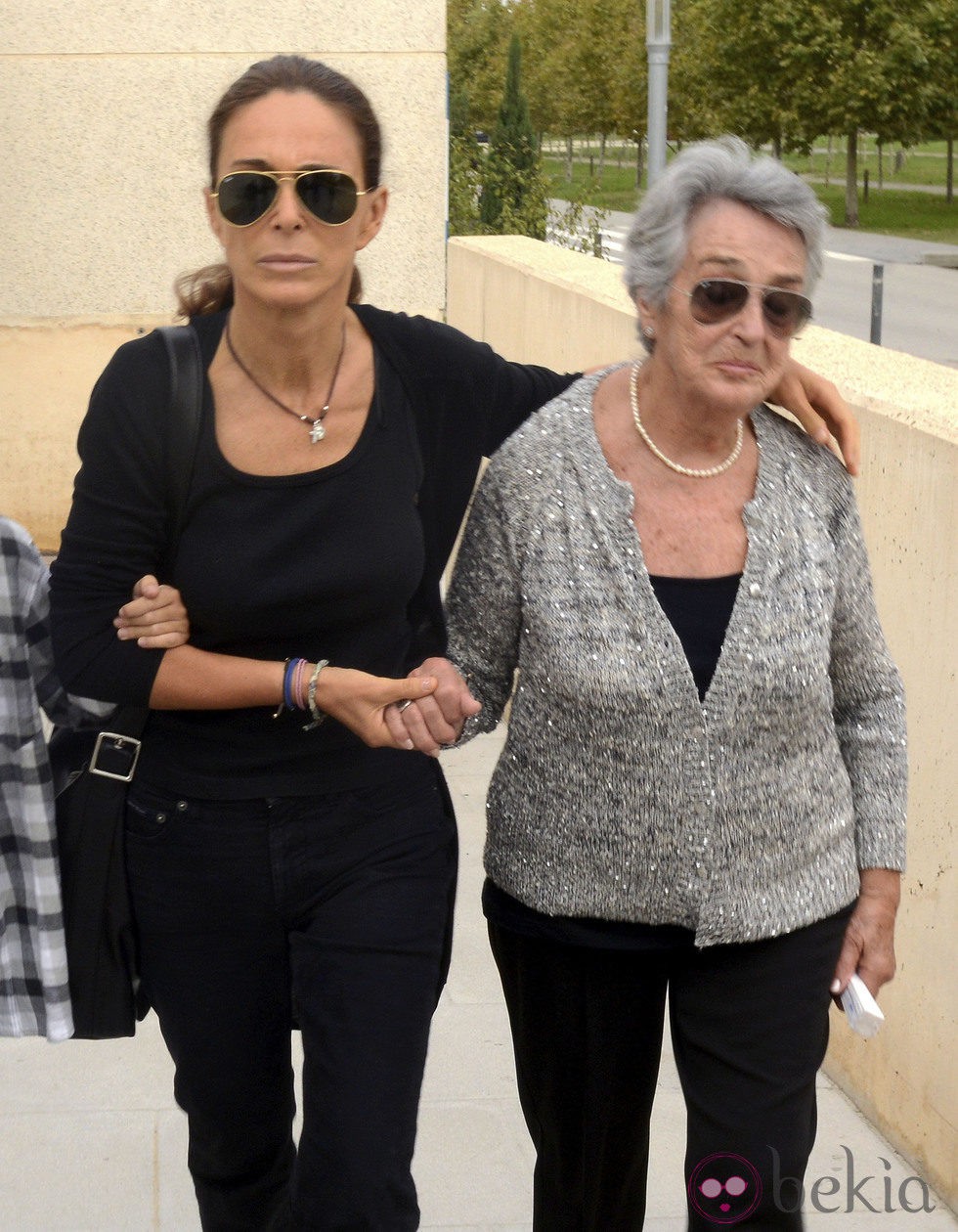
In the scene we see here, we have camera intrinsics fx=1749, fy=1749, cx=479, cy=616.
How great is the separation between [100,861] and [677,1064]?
89 centimetres

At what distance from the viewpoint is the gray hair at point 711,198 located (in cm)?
244

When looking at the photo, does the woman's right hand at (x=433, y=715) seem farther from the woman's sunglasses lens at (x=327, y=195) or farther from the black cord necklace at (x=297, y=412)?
the woman's sunglasses lens at (x=327, y=195)

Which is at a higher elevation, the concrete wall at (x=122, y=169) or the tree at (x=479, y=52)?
the tree at (x=479, y=52)

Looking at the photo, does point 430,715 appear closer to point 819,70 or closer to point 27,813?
point 27,813

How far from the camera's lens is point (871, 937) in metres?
2.56

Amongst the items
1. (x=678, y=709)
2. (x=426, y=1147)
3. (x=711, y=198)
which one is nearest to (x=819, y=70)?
(x=426, y=1147)

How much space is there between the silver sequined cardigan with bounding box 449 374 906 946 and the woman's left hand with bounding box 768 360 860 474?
7cm

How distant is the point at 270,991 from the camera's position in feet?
8.21

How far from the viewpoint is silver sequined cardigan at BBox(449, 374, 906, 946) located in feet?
7.89

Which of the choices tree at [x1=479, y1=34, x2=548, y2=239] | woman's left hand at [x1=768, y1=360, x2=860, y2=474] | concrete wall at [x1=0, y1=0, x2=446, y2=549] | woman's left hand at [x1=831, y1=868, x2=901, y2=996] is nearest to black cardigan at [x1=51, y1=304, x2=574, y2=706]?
woman's left hand at [x1=768, y1=360, x2=860, y2=474]

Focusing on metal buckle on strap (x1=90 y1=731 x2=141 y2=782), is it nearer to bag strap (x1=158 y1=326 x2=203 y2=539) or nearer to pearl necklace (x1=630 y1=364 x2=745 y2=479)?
bag strap (x1=158 y1=326 x2=203 y2=539)

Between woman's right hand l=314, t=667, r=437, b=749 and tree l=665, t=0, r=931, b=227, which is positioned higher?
tree l=665, t=0, r=931, b=227

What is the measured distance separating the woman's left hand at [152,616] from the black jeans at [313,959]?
0.25 metres

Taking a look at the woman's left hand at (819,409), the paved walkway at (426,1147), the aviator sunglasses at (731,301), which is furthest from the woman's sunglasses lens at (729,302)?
the paved walkway at (426,1147)
